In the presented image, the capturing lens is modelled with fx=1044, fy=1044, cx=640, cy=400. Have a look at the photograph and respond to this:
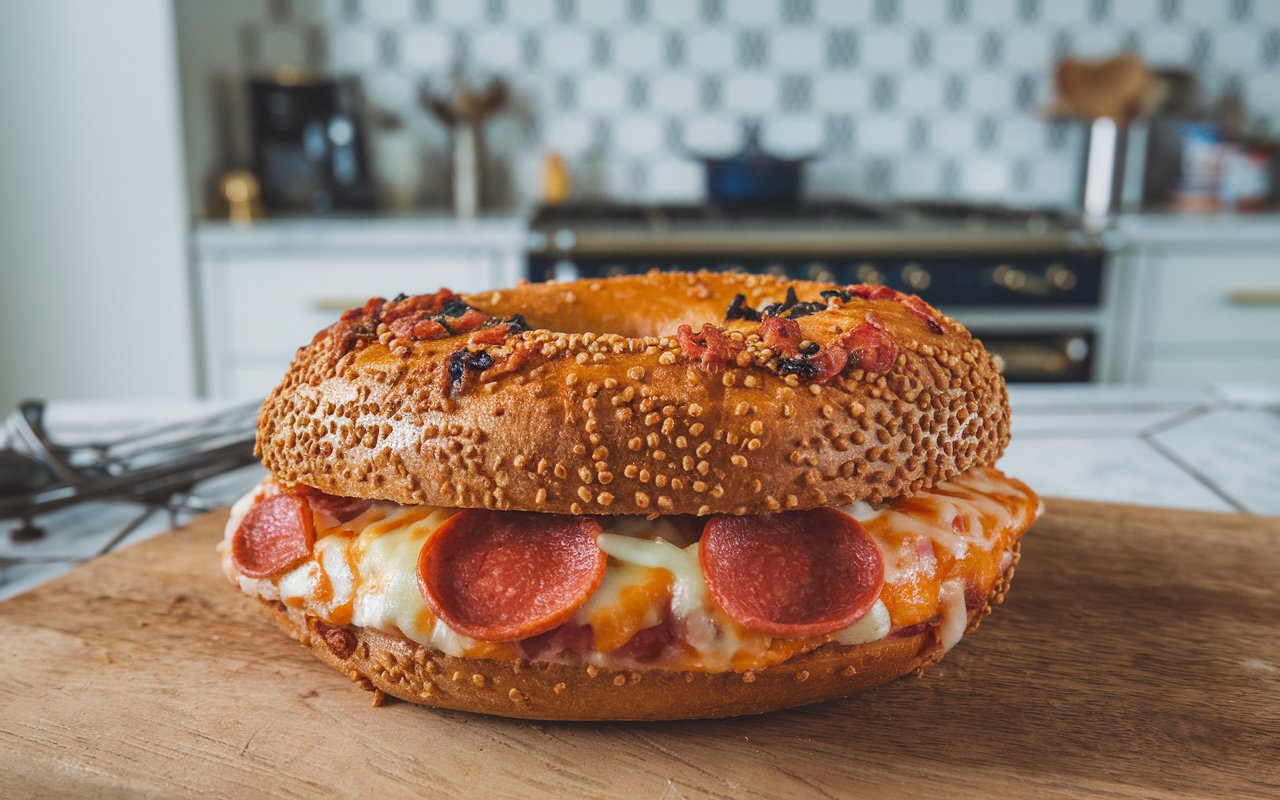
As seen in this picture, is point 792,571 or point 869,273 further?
point 869,273

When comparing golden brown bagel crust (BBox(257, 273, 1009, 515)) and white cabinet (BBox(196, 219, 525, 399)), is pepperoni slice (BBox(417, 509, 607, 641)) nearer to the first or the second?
golden brown bagel crust (BBox(257, 273, 1009, 515))

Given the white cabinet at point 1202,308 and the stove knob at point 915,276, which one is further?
the white cabinet at point 1202,308

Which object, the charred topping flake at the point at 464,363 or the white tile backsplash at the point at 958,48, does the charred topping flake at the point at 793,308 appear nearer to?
the charred topping flake at the point at 464,363

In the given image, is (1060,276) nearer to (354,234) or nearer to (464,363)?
(354,234)

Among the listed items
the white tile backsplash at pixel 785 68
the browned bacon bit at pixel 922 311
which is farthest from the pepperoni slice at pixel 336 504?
the white tile backsplash at pixel 785 68

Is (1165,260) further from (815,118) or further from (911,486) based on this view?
(911,486)

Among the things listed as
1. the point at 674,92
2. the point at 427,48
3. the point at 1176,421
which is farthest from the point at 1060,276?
the point at 427,48
